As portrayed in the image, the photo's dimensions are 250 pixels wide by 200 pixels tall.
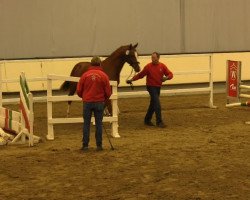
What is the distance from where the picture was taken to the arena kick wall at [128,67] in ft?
62.6

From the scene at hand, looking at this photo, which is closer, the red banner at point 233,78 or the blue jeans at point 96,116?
the blue jeans at point 96,116

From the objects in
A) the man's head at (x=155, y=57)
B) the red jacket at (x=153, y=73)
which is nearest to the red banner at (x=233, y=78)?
the red jacket at (x=153, y=73)

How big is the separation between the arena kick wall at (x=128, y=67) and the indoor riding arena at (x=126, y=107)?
33 millimetres

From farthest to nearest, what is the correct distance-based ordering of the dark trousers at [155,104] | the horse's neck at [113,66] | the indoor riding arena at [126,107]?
the horse's neck at [113,66] < the dark trousers at [155,104] < the indoor riding arena at [126,107]

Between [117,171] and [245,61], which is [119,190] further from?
[245,61]

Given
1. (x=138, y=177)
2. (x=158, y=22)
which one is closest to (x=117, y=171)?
(x=138, y=177)

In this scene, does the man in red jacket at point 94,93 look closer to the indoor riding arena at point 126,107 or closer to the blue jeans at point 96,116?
the blue jeans at point 96,116

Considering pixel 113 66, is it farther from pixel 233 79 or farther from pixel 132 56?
pixel 233 79

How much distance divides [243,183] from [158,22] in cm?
1334

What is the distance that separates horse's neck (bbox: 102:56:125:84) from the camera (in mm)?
14398

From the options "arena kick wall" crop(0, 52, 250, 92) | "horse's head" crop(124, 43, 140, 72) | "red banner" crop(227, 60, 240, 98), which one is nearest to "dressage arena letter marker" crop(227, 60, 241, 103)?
"red banner" crop(227, 60, 240, 98)

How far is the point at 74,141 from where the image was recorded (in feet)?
39.7

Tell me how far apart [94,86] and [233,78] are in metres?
7.36

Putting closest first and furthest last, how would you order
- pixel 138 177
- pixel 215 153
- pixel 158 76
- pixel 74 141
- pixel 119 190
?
1. pixel 119 190
2. pixel 138 177
3. pixel 215 153
4. pixel 74 141
5. pixel 158 76
